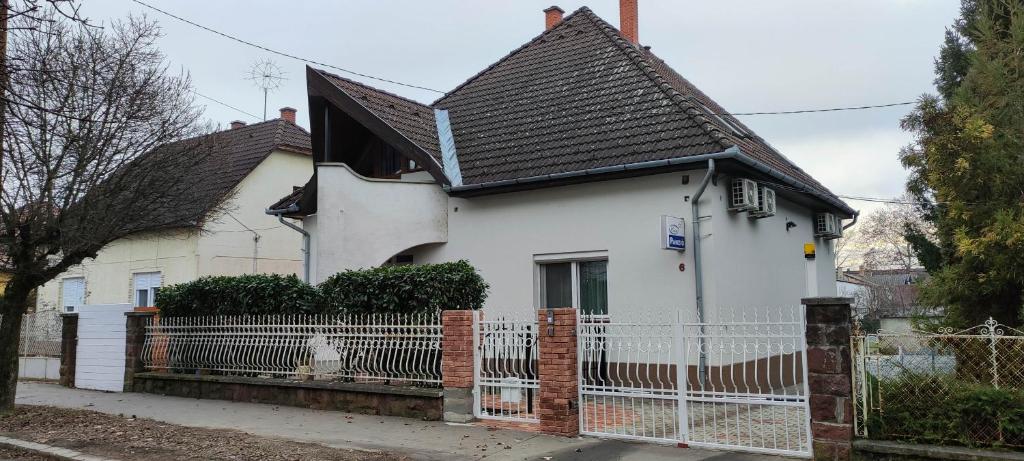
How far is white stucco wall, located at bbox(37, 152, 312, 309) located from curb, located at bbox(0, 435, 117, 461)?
1063 centimetres

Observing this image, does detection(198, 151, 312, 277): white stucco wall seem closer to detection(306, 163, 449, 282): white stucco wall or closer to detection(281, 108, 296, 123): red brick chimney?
detection(281, 108, 296, 123): red brick chimney

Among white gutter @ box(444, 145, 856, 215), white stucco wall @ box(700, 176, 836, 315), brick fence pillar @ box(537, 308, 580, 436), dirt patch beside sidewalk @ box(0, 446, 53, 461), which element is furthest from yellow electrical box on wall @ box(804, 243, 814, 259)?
dirt patch beside sidewalk @ box(0, 446, 53, 461)

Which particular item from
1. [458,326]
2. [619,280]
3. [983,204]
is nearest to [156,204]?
[458,326]

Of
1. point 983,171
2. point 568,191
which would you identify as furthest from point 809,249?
point 983,171

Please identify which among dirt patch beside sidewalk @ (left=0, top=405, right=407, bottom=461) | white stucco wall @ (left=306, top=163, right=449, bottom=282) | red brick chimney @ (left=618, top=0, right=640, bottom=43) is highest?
red brick chimney @ (left=618, top=0, right=640, bottom=43)

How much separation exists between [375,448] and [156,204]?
567cm

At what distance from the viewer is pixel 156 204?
10.8 metres

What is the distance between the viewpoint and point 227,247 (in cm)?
2027

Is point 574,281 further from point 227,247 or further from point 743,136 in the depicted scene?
point 227,247

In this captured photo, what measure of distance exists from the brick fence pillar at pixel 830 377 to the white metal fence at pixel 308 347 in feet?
14.8

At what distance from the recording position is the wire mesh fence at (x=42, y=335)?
1548cm

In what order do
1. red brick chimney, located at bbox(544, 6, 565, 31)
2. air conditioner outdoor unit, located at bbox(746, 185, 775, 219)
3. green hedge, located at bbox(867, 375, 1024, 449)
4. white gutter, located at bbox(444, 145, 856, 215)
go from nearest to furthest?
green hedge, located at bbox(867, 375, 1024, 449) < white gutter, located at bbox(444, 145, 856, 215) < air conditioner outdoor unit, located at bbox(746, 185, 775, 219) < red brick chimney, located at bbox(544, 6, 565, 31)

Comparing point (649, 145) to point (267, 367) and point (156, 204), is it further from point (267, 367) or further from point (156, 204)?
point (156, 204)

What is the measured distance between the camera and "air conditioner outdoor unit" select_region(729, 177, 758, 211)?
10953 mm
